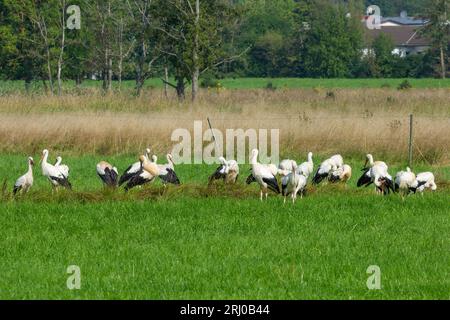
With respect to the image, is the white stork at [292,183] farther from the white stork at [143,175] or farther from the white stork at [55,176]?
the white stork at [55,176]

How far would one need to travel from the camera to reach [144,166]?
65.6 ft

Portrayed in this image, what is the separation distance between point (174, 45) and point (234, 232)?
94.9 feet

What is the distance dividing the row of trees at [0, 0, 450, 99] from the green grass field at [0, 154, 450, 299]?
22.7 m

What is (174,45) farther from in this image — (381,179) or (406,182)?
(406,182)

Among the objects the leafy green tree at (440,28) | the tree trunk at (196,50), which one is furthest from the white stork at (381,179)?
the leafy green tree at (440,28)

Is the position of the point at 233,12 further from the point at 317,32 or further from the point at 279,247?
the point at 317,32

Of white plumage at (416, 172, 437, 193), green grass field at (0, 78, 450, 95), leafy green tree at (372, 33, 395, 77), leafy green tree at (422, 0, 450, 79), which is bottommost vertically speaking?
green grass field at (0, 78, 450, 95)

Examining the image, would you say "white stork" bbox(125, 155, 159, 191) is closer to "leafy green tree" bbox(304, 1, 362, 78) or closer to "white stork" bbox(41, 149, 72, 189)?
"white stork" bbox(41, 149, 72, 189)

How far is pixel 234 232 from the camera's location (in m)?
15.4

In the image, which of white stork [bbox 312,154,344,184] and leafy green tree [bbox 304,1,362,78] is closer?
white stork [bbox 312,154,344,184]

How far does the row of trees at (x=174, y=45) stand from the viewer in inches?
1682

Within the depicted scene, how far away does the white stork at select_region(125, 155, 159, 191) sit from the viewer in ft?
64.4

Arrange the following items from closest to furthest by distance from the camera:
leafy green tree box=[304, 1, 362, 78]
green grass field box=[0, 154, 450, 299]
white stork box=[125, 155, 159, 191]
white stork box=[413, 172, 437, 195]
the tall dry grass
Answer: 1. green grass field box=[0, 154, 450, 299]
2. white stork box=[413, 172, 437, 195]
3. white stork box=[125, 155, 159, 191]
4. the tall dry grass
5. leafy green tree box=[304, 1, 362, 78]

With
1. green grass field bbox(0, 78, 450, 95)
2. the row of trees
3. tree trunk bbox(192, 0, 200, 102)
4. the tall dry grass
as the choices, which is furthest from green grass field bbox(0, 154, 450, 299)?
green grass field bbox(0, 78, 450, 95)
